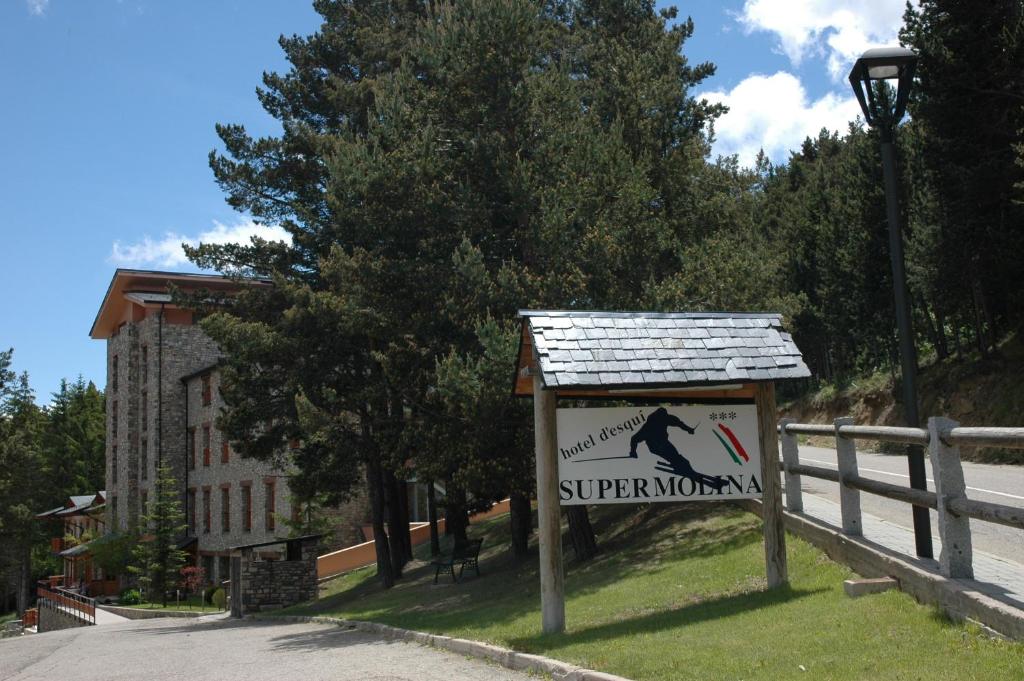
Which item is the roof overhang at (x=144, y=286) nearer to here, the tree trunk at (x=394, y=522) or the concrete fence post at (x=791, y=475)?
the tree trunk at (x=394, y=522)

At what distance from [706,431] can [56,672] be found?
371 inches

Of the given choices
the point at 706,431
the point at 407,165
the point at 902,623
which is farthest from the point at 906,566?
the point at 407,165

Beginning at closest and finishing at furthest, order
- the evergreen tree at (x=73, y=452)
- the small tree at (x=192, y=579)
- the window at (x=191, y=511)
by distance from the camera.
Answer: the small tree at (x=192, y=579) < the window at (x=191, y=511) < the evergreen tree at (x=73, y=452)

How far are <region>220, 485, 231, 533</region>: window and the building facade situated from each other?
0.16ft

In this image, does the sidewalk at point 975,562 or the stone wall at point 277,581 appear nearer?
the sidewalk at point 975,562

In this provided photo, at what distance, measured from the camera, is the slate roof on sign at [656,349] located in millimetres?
10273

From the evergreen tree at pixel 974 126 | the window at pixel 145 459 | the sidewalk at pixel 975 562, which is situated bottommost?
the sidewalk at pixel 975 562

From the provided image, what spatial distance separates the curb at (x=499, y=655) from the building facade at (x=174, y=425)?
97.4 feet

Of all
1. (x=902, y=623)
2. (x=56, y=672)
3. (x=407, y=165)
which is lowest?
(x=56, y=672)

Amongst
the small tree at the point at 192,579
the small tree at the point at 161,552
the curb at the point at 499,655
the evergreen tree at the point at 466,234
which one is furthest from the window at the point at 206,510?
the curb at the point at 499,655

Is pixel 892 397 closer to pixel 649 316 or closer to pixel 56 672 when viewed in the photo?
pixel 649 316

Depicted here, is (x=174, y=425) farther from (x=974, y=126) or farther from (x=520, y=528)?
(x=974, y=126)

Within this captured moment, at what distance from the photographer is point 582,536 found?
18.4 m

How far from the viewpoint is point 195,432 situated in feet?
163
